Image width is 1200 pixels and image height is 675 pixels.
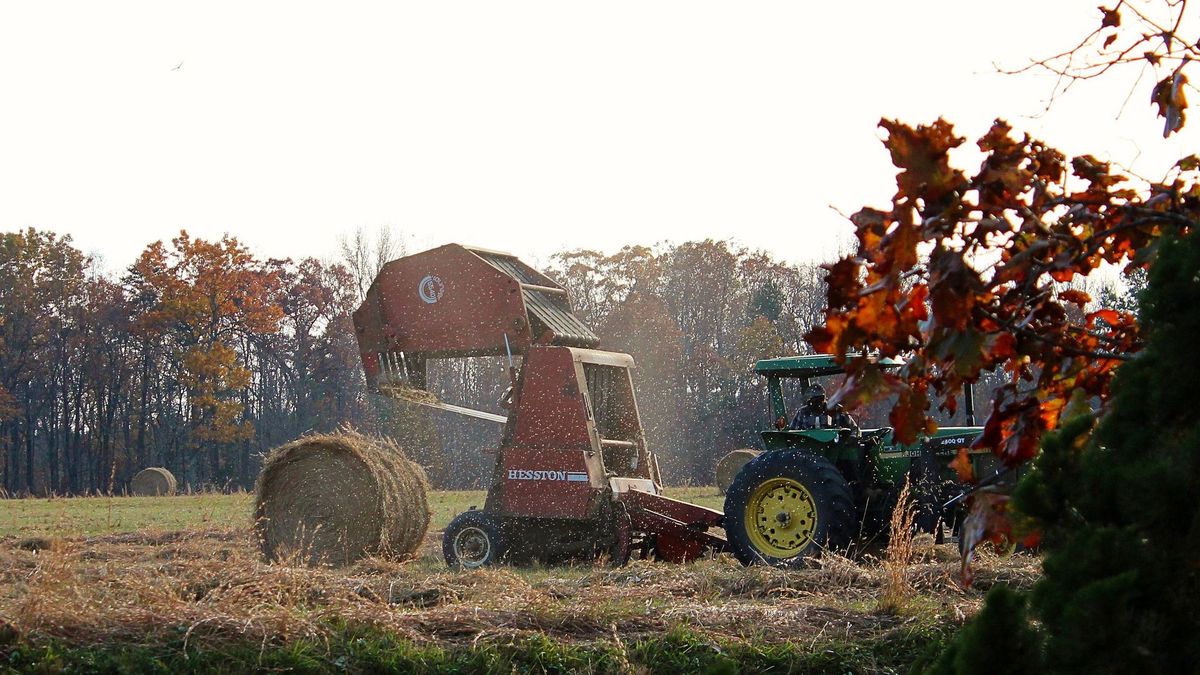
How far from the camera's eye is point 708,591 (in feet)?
25.8

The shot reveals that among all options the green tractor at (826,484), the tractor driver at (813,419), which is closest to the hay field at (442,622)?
the green tractor at (826,484)

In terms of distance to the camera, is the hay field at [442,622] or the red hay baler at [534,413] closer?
the hay field at [442,622]

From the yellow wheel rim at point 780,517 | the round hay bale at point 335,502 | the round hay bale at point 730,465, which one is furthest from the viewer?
the round hay bale at point 730,465

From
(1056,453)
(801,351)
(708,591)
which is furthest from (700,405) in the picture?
(1056,453)

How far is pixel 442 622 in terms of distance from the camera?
6551 mm

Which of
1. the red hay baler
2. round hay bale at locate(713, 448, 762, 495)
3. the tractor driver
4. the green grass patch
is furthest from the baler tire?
round hay bale at locate(713, 448, 762, 495)

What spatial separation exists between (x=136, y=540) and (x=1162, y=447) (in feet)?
42.4

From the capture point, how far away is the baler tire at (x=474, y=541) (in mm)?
11109

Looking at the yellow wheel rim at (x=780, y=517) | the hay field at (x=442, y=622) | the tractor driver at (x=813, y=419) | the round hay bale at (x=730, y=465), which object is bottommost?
the hay field at (x=442, y=622)

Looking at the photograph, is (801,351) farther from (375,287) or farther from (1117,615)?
(1117,615)

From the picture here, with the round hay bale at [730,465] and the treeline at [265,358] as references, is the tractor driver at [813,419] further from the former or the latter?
the treeline at [265,358]

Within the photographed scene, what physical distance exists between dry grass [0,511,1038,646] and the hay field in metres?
0.01

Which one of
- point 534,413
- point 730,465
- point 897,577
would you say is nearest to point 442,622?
point 897,577

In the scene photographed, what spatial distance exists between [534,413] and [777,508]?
227 centimetres
